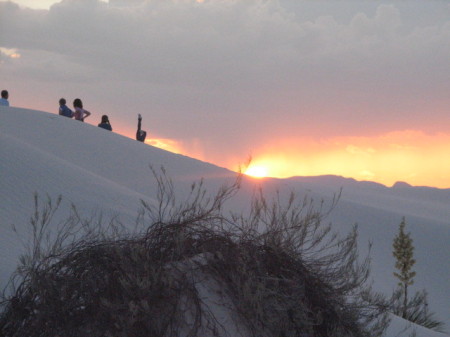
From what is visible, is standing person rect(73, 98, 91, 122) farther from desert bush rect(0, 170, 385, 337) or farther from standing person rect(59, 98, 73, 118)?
desert bush rect(0, 170, 385, 337)

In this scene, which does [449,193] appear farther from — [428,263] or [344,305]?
[344,305]

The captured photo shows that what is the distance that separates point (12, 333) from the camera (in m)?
5.54

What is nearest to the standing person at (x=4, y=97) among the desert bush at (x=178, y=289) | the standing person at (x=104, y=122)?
the standing person at (x=104, y=122)

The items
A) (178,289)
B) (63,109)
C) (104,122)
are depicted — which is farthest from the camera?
(104,122)

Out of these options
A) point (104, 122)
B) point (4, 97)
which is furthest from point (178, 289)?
point (104, 122)

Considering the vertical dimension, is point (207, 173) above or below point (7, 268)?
above

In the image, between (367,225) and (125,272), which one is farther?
(367,225)

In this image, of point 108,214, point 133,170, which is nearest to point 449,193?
point 133,170

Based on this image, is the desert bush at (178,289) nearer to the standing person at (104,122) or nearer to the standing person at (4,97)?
the standing person at (4,97)

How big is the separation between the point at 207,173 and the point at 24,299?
20085 millimetres

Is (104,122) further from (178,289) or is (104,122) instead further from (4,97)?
(178,289)

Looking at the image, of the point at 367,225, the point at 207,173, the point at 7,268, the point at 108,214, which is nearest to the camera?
the point at 7,268

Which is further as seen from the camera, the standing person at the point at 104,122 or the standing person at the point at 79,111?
the standing person at the point at 104,122

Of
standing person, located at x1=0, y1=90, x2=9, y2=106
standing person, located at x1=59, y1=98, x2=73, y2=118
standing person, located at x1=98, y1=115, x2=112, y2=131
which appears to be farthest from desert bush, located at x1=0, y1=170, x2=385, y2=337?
standing person, located at x1=98, y1=115, x2=112, y2=131
